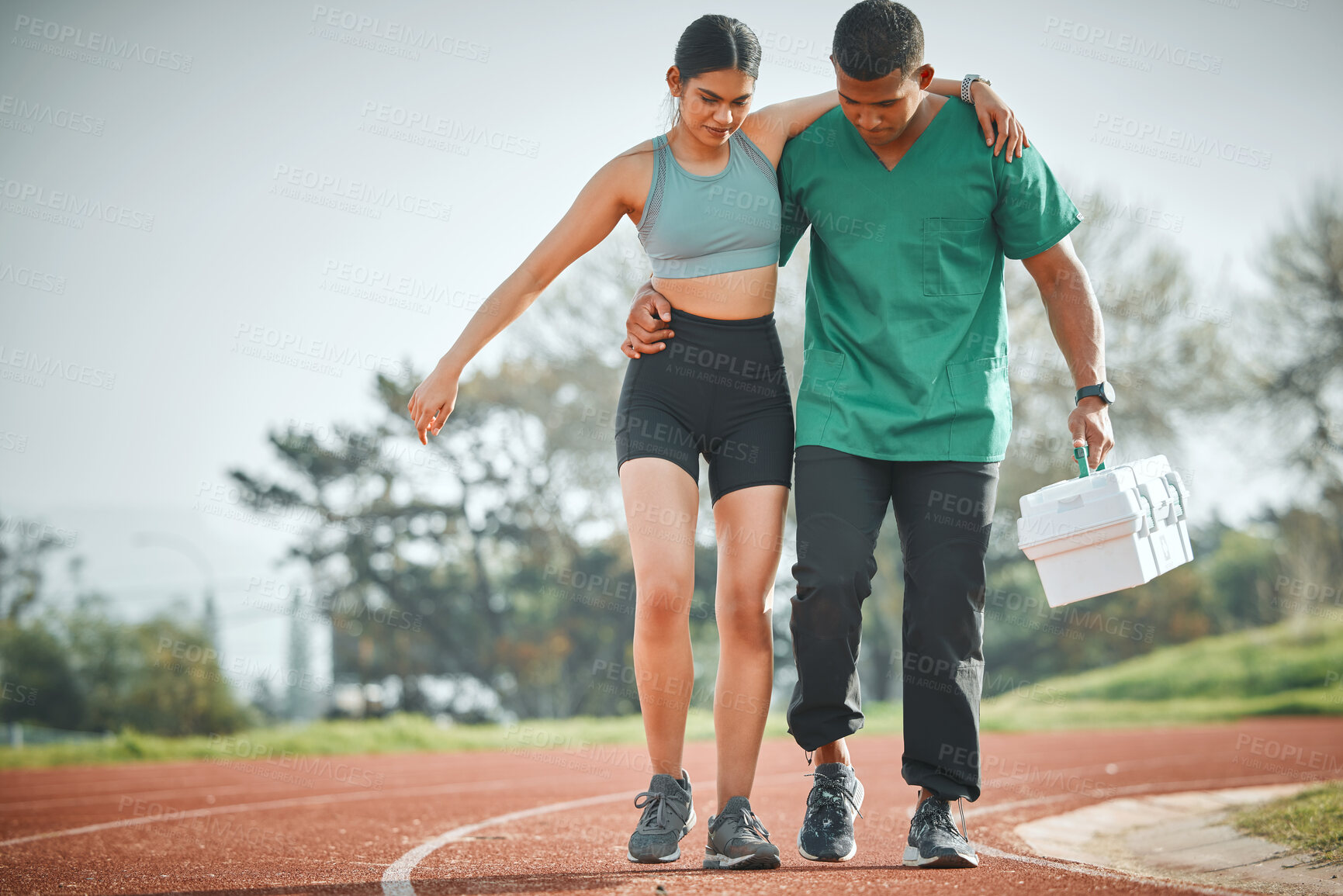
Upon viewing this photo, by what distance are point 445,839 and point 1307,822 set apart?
345 cm

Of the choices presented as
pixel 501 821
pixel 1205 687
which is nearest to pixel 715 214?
pixel 501 821

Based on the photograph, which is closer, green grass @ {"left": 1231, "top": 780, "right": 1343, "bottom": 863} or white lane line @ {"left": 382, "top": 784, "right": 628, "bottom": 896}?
white lane line @ {"left": 382, "top": 784, "right": 628, "bottom": 896}

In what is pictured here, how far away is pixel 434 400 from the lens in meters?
3.37

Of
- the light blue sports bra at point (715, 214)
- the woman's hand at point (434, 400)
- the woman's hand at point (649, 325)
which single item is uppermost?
the light blue sports bra at point (715, 214)

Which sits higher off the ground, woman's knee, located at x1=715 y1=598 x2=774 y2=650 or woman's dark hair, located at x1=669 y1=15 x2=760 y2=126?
woman's dark hair, located at x1=669 y1=15 x2=760 y2=126

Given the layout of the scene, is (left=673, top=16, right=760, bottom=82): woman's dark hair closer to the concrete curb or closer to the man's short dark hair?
the man's short dark hair

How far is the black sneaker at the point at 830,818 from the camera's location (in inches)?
129

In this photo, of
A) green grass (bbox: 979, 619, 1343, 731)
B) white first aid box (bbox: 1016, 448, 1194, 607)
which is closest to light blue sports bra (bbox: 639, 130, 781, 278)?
white first aid box (bbox: 1016, 448, 1194, 607)

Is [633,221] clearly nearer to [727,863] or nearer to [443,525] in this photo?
[727,863]

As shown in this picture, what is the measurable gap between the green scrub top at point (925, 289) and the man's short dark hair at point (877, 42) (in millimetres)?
327

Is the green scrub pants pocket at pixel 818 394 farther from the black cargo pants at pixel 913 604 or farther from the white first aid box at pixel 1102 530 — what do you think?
the white first aid box at pixel 1102 530

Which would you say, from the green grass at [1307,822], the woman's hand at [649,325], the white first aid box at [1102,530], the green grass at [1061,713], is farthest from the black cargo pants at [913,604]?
the green grass at [1061,713]

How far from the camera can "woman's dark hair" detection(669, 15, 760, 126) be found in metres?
3.24

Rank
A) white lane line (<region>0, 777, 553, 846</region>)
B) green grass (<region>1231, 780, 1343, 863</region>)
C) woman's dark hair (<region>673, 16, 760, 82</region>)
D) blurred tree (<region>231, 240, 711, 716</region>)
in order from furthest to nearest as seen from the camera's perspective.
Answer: blurred tree (<region>231, 240, 711, 716</region>) → white lane line (<region>0, 777, 553, 846</region>) → green grass (<region>1231, 780, 1343, 863</region>) → woman's dark hair (<region>673, 16, 760, 82</region>)
